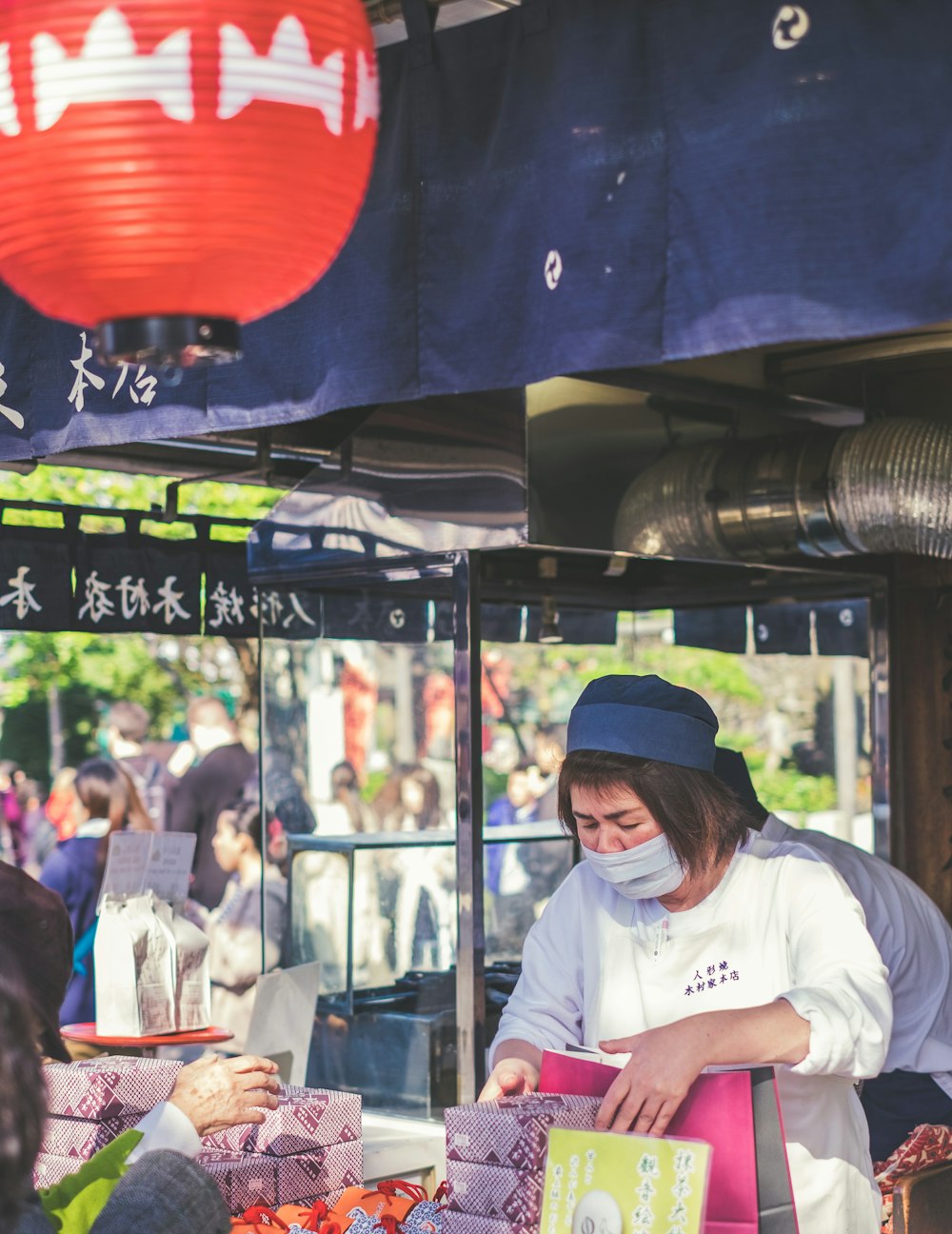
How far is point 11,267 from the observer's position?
2182mm

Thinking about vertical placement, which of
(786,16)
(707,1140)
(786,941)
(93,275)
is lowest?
(707,1140)

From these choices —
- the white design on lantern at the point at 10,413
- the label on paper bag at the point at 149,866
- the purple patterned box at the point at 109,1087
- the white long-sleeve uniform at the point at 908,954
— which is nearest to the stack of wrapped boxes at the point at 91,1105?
the purple patterned box at the point at 109,1087

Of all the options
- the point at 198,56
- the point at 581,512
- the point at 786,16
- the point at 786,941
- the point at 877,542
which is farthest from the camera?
the point at 877,542

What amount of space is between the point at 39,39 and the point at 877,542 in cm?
324

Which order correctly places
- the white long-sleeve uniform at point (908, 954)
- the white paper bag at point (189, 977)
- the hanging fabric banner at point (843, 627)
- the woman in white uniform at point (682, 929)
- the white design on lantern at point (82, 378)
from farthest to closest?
the hanging fabric banner at point (843, 627)
the white paper bag at point (189, 977)
the white design on lantern at point (82, 378)
the white long-sleeve uniform at point (908, 954)
the woman in white uniform at point (682, 929)

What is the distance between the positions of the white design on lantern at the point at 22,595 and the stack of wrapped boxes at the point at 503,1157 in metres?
3.47

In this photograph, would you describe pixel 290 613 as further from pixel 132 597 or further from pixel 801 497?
pixel 801 497

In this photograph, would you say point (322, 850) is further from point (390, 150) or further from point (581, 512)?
point (390, 150)

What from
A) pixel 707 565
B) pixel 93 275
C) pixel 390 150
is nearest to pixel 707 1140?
pixel 93 275

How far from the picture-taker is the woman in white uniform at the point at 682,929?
2.65m

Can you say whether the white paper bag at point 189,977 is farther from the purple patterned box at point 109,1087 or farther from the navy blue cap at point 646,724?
the navy blue cap at point 646,724

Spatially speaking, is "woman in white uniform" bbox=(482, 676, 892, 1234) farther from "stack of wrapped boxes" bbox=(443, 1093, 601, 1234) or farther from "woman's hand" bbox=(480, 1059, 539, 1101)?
"stack of wrapped boxes" bbox=(443, 1093, 601, 1234)

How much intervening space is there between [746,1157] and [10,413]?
254 cm

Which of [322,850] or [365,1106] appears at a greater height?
[322,850]
